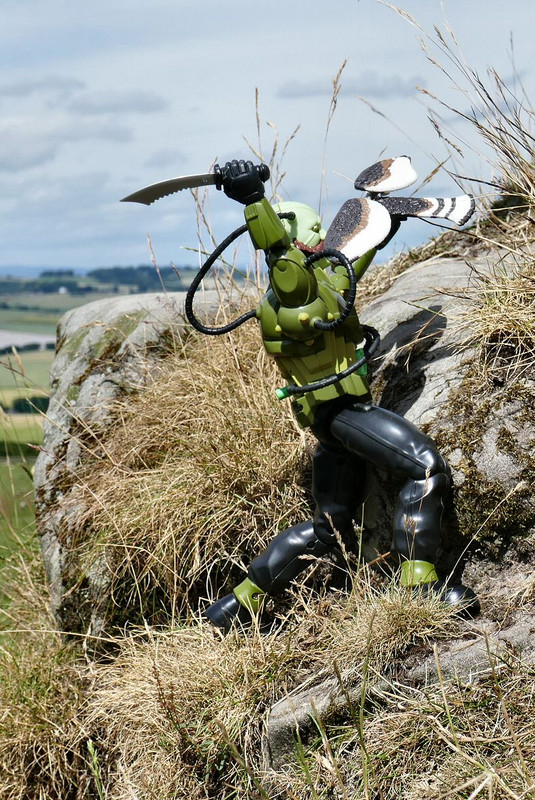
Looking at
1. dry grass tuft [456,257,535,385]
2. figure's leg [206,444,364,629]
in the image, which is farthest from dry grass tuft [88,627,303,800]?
dry grass tuft [456,257,535,385]

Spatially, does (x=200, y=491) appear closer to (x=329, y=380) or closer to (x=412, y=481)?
(x=329, y=380)

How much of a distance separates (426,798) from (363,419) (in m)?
1.08

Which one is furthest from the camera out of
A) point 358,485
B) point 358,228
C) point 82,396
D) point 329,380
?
point 82,396

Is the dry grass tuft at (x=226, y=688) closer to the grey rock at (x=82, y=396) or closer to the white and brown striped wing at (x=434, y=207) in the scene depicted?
the grey rock at (x=82, y=396)

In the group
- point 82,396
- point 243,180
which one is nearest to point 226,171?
point 243,180

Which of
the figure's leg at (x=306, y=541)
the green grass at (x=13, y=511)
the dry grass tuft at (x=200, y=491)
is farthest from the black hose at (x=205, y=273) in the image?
the green grass at (x=13, y=511)

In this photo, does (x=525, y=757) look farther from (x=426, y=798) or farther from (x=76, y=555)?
(x=76, y=555)

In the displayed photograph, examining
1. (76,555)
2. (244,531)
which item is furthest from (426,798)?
(76,555)

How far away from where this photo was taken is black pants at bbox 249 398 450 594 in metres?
2.50

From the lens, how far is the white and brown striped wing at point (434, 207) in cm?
276

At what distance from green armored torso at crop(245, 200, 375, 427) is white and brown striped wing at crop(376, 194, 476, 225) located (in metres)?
0.18

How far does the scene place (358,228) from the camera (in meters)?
2.73

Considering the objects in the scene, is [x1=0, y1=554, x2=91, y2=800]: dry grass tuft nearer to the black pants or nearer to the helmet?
the black pants

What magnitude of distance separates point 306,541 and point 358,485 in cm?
26
